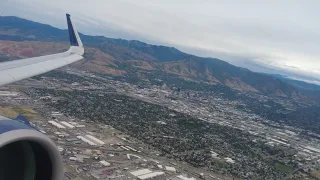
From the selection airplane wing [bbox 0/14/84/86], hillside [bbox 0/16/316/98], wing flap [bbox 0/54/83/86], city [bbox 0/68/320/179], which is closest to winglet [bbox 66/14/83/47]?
airplane wing [bbox 0/14/84/86]

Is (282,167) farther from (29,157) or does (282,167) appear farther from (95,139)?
(29,157)

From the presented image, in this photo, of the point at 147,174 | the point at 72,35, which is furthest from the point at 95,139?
the point at 72,35

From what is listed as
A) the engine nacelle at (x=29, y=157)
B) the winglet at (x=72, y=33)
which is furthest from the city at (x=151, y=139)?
the engine nacelle at (x=29, y=157)

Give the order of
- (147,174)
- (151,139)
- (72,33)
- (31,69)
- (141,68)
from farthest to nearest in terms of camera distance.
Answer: (141,68), (151,139), (147,174), (72,33), (31,69)

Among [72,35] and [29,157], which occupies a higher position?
[72,35]

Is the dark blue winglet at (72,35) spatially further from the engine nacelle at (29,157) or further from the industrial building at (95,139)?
the industrial building at (95,139)

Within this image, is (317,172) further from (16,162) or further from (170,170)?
(16,162)

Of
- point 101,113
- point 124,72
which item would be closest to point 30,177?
point 101,113
